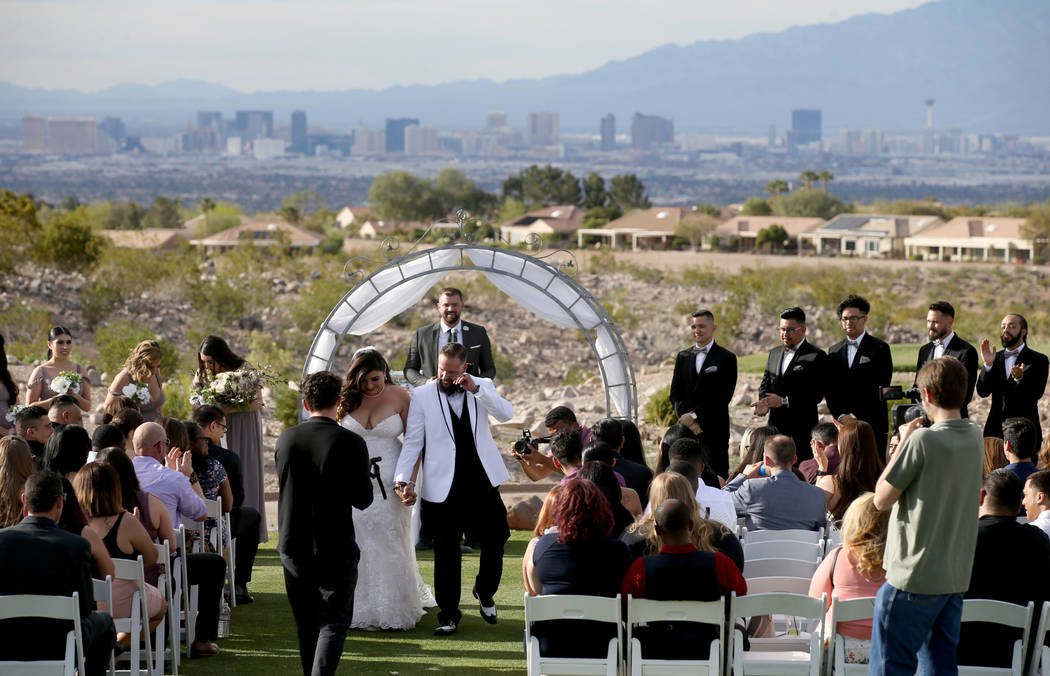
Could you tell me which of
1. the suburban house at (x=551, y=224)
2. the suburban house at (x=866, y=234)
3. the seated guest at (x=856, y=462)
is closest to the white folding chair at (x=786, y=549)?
the seated guest at (x=856, y=462)

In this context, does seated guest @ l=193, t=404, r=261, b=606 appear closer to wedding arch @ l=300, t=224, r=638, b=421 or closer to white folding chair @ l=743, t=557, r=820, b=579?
wedding arch @ l=300, t=224, r=638, b=421

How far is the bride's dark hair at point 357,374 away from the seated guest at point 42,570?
1.87m

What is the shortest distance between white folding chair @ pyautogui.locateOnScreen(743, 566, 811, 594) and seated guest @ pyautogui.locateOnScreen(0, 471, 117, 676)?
284 centimetres

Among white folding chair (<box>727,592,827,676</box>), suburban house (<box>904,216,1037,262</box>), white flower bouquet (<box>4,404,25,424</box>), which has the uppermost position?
white flower bouquet (<box>4,404,25,424</box>)

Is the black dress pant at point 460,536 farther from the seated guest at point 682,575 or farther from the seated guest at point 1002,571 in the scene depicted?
the seated guest at point 1002,571

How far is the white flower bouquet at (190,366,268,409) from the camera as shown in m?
8.24

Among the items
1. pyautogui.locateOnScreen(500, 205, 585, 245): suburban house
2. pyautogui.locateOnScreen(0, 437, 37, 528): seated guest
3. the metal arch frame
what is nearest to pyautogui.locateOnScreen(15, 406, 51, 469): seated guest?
pyautogui.locateOnScreen(0, 437, 37, 528): seated guest

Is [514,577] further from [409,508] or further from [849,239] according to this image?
[849,239]

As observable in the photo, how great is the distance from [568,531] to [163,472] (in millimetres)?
2365

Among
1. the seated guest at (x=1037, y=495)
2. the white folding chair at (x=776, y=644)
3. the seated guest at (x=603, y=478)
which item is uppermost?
the seated guest at (x=603, y=478)

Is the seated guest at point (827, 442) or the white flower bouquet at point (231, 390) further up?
the white flower bouquet at point (231, 390)

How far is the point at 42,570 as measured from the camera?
4.91 m

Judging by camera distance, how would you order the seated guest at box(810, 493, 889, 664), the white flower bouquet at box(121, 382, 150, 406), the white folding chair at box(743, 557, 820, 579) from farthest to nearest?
1. the white flower bouquet at box(121, 382, 150, 406)
2. the white folding chair at box(743, 557, 820, 579)
3. the seated guest at box(810, 493, 889, 664)

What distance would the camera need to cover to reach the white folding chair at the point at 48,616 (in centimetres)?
476
